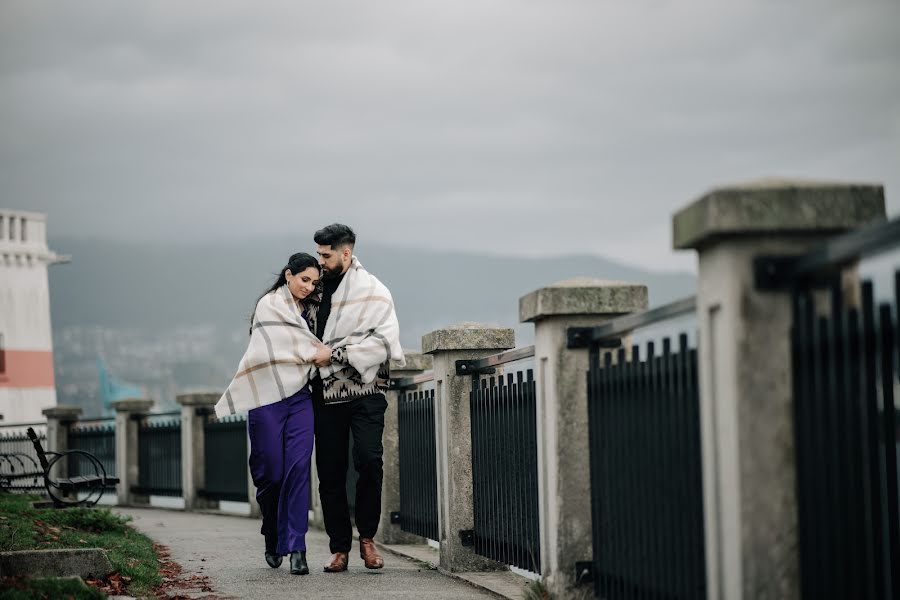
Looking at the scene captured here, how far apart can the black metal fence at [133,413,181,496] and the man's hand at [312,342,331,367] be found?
35.9ft

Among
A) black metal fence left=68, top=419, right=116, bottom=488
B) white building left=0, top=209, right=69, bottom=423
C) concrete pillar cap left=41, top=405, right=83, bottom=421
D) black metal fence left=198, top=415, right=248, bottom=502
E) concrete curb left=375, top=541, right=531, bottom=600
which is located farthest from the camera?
white building left=0, top=209, right=69, bottom=423

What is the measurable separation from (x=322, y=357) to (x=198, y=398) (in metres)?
10.1

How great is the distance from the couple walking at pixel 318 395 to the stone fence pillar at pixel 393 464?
2385 millimetres

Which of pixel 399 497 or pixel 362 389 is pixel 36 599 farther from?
pixel 399 497

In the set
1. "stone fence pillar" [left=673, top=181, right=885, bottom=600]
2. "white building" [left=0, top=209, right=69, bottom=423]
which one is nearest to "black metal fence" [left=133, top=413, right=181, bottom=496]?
"stone fence pillar" [left=673, top=181, right=885, bottom=600]

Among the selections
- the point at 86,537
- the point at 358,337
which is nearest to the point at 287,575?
the point at 358,337

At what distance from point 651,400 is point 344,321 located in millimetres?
3349

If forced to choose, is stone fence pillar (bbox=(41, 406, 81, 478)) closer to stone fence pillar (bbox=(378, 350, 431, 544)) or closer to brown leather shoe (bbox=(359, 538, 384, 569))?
stone fence pillar (bbox=(378, 350, 431, 544))

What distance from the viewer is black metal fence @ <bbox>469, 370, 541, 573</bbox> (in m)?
6.83

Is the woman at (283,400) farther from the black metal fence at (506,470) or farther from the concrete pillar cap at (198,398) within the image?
the concrete pillar cap at (198,398)

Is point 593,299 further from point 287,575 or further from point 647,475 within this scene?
point 287,575

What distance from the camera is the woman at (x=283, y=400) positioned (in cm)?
802

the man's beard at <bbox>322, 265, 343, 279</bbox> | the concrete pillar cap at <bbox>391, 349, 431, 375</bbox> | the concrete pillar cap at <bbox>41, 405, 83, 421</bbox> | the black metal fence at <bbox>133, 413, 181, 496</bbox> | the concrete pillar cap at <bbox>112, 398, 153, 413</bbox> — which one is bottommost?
the black metal fence at <bbox>133, 413, 181, 496</bbox>

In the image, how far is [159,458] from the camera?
19.0 meters
